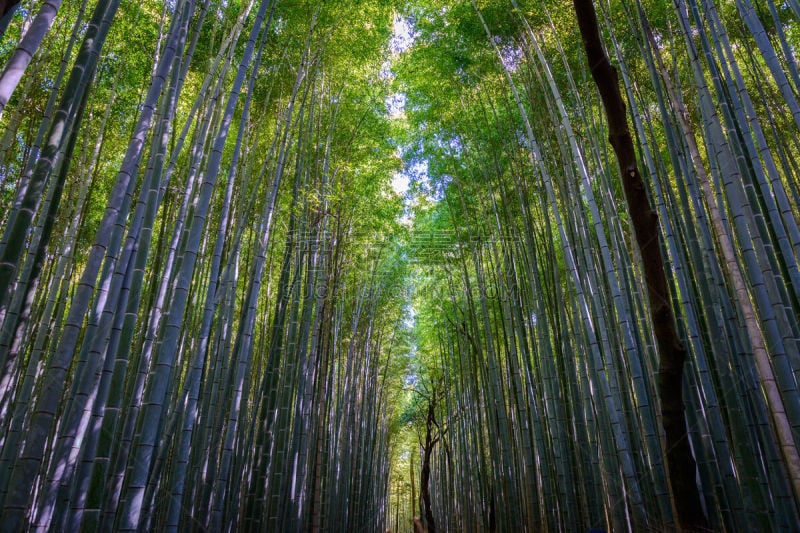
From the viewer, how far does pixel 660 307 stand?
1.48m

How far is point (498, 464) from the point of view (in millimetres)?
5164

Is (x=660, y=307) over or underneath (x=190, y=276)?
underneath

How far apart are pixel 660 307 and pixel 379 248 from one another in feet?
17.7

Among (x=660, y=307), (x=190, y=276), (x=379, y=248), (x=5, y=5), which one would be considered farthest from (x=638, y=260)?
(x=379, y=248)

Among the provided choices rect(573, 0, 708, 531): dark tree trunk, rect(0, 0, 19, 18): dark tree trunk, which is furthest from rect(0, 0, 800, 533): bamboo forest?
rect(0, 0, 19, 18): dark tree trunk

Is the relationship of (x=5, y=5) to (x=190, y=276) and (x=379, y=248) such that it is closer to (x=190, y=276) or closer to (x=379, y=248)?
(x=190, y=276)

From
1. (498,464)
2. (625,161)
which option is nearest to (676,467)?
(625,161)

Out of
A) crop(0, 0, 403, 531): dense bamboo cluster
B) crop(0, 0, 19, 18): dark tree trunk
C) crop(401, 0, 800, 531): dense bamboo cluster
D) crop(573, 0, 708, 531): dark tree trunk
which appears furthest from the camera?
crop(401, 0, 800, 531): dense bamboo cluster

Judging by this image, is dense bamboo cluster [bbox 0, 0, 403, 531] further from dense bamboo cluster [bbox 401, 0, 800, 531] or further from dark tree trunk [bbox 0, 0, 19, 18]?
dense bamboo cluster [bbox 401, 0, 800, 531]

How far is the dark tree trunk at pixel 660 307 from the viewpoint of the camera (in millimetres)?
1426

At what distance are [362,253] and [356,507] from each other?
14.2ft

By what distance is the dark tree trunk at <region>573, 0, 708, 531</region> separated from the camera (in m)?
1.43

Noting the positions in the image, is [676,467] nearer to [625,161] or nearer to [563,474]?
[625,161]

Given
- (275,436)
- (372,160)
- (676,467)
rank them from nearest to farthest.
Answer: (676,467) → (275,436) → (372,160)
